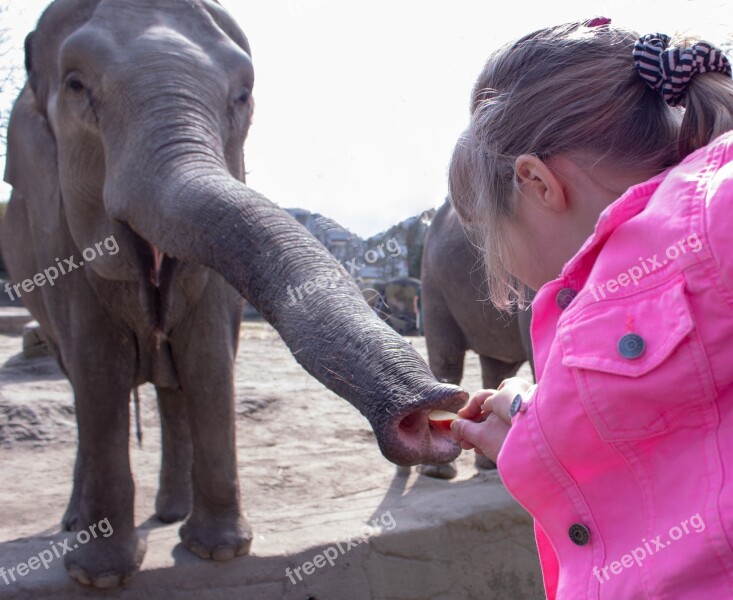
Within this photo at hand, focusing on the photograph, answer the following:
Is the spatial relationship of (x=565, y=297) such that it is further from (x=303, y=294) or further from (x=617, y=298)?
(x=303, y=294)

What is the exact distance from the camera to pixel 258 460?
5035 mm

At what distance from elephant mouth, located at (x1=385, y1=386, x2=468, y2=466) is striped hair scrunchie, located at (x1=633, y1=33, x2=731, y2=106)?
651 mm

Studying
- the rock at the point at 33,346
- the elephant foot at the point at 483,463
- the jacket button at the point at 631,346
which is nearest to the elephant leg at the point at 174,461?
the elephant foot at the point at 483,463

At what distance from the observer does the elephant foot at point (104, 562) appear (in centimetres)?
318

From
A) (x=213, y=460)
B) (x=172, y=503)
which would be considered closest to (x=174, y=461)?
(x=172, y=503)

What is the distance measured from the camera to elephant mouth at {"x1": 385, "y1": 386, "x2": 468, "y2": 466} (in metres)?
1.72

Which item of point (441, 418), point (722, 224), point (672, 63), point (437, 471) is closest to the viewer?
point (722, 224)

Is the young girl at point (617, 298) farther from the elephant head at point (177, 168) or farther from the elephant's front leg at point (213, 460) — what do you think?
the elephant's front leg at point (213, 460)

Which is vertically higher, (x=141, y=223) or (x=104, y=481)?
(x=141, y=223)

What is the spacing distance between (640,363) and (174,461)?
328cm

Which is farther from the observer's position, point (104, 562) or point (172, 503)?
point (172, 503)

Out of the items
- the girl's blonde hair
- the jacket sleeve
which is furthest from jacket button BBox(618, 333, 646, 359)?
the girl's blonde hair

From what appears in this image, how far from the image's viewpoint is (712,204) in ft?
3.61

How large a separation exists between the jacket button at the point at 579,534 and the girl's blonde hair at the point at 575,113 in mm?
494
